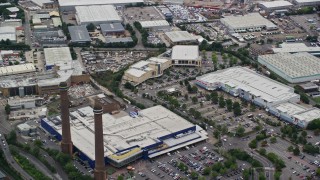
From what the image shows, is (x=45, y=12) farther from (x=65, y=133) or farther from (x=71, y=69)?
Answer: (x=65, y=133)

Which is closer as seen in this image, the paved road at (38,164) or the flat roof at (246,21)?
the paved road at (38,164)

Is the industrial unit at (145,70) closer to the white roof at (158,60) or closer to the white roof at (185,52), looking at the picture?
the white roof at (158,60)

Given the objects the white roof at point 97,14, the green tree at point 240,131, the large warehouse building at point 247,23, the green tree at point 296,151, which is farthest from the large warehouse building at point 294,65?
the white roof at point 97,14

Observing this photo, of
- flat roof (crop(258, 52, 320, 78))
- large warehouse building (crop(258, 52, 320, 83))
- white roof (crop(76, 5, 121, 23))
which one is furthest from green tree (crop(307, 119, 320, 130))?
white roof (crop(76, 5, 121, 23))

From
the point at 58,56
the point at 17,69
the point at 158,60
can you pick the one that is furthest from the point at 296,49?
the point at 17,69

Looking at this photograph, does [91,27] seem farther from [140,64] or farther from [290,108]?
[290,108]

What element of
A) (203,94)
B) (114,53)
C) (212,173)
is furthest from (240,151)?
(114,53)

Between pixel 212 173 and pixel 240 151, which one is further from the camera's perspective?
pixel 240 151
